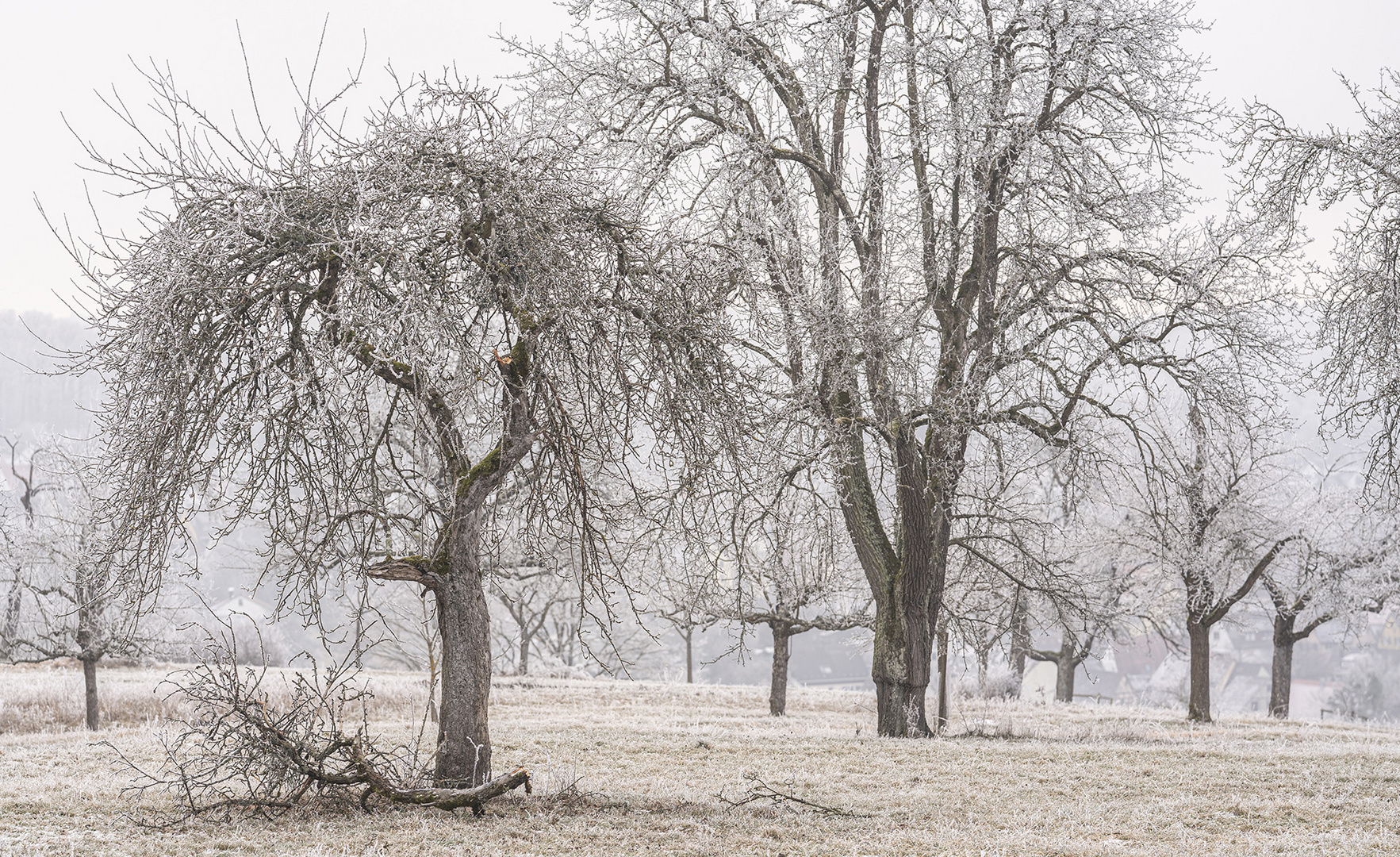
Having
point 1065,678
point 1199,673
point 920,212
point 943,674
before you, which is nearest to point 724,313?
point 920,212

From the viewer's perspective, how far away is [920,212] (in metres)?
12.0

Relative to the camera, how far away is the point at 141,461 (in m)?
5.73

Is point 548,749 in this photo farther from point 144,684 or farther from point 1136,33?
point 144,684

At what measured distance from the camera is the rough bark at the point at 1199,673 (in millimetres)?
19109

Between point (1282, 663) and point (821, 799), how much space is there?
20767mm

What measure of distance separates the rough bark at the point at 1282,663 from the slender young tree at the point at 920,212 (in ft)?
46.5

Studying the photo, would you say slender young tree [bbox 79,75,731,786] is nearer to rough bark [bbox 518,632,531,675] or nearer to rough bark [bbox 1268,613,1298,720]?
rough bark [bbox 518,632,531,675]

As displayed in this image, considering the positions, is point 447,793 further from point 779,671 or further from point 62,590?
point 62,590

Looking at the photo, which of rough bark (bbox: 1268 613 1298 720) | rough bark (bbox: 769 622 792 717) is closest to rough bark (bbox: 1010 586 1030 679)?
rough bark (bbox: 769 622 792 717)

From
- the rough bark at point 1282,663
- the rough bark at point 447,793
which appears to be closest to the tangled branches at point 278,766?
the rough bark at point 447,793

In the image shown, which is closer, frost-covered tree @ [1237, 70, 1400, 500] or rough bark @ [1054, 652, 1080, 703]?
frost-covered tree @ [1237, 70, 1400, 500]

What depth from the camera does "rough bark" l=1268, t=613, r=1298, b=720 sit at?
22.3m

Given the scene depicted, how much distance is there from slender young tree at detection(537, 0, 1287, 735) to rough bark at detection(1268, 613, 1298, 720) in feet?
46.5

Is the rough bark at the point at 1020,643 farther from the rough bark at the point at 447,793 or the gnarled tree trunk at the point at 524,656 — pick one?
the gnarled tree trunk at the point at 524,656
